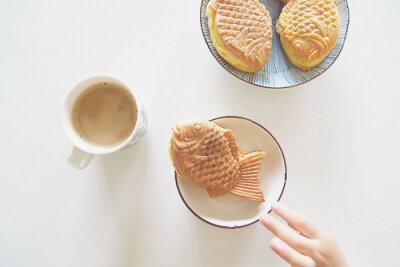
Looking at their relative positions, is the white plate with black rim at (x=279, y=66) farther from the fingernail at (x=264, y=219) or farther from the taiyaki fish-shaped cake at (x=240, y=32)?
the fingernail at (x=264, y=219)

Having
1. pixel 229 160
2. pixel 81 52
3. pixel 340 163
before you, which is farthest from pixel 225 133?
pixel 81 52

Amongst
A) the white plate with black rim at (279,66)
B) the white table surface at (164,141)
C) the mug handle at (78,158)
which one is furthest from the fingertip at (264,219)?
the mug handle at (78,158)

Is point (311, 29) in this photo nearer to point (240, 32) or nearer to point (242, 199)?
point (240, 32)

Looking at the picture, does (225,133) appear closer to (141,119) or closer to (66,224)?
(141,119)

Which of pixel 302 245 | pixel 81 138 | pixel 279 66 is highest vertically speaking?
pixel 279 66

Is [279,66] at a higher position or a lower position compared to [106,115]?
higher

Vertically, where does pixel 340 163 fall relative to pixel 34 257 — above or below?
above

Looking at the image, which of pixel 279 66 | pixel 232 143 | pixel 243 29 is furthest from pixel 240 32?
pixel 232 143
